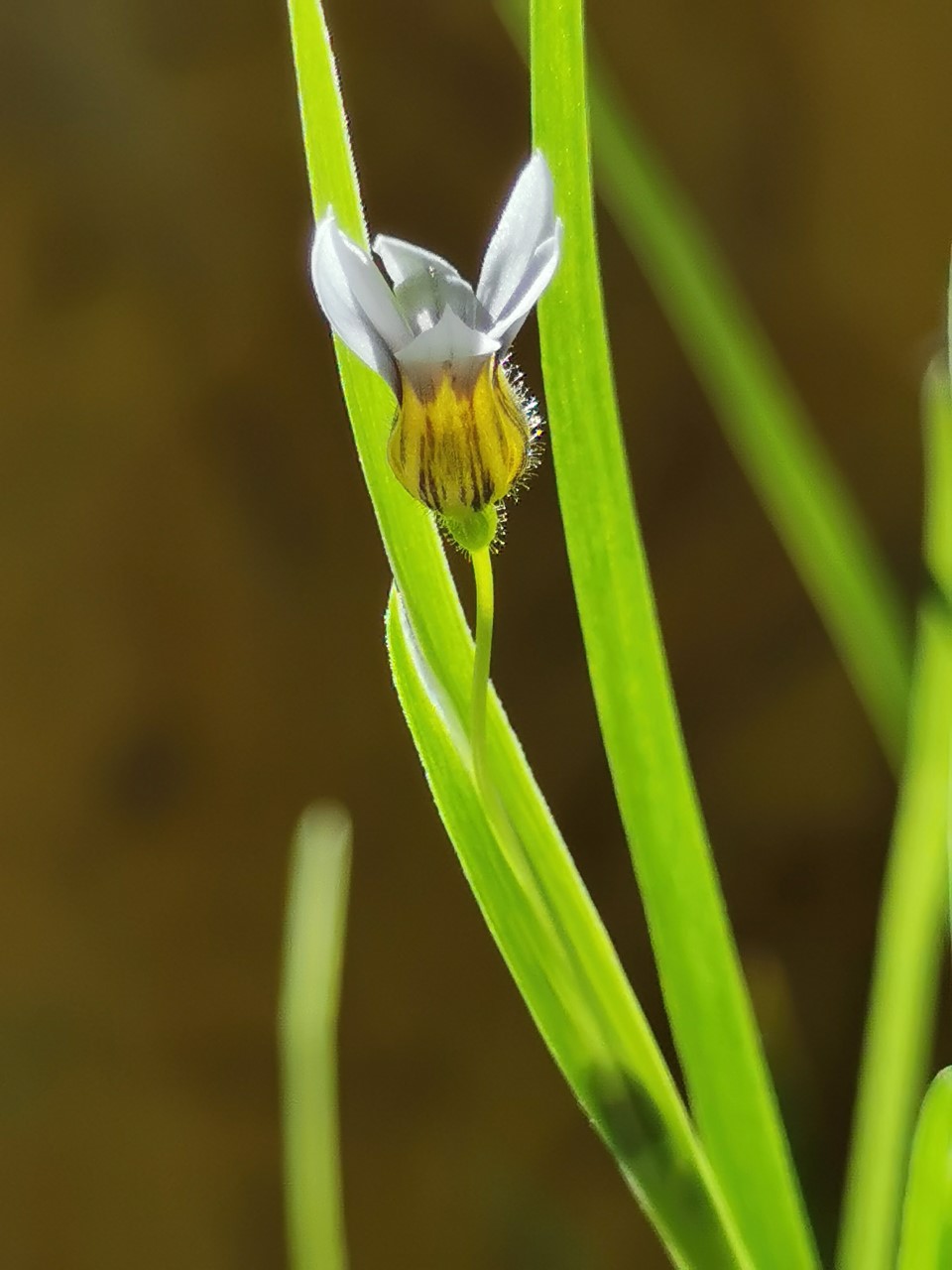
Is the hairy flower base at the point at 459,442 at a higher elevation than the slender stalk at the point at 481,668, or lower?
higher

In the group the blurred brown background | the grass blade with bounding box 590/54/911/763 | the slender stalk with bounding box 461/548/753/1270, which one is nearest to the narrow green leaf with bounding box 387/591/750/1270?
the slender stalk with bounding box 461/548/753/1270

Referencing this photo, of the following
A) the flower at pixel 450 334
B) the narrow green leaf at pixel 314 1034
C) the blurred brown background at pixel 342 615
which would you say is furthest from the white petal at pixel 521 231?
the blurred brown background at pixel 342 615

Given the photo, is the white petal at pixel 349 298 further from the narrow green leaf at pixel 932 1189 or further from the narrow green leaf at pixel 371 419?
the narrow green leaf at pixel 932 1189

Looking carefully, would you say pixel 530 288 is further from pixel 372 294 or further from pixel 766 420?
pixel 766 420

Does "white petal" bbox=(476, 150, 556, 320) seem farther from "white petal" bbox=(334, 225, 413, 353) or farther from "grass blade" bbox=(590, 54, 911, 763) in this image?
"grass blade" bbox=(590, 54, 911, 763)

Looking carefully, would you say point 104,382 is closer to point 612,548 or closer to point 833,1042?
point 612,548
